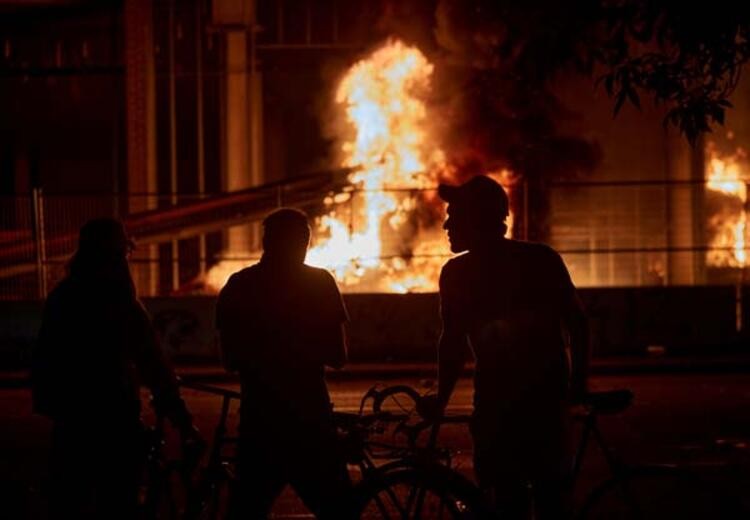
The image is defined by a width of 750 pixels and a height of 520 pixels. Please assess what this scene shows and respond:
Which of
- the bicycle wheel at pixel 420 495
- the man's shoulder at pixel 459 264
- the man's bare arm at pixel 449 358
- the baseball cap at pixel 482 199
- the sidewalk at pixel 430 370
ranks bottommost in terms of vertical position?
the sidewalk at pixel 430 370

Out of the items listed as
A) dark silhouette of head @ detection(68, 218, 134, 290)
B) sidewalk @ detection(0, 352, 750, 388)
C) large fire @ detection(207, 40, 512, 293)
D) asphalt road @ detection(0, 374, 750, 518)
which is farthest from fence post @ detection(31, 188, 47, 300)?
dark silhouette of head @ detection(68, 218, 134, 290)

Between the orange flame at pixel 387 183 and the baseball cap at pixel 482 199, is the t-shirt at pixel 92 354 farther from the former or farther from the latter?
the orange flame at pixel 387 183

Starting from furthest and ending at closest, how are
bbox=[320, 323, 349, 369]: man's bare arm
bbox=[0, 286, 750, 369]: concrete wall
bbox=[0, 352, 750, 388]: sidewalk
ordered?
bbox=[0, 286, 750, 369]: concrete wall < bbox=[0, 352, 750, 388]: sidewalk < bbox=[320, 323, 349, 369]: man's bare arm

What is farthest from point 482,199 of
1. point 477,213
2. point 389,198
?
point 389,198

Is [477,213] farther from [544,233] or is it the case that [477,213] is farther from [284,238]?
[544,233]

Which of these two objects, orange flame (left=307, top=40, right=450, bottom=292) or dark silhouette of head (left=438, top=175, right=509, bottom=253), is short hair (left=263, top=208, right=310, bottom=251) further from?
orange flame (left=307, top=40, right=450, bottom=292)

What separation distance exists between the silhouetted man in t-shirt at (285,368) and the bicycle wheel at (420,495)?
0.15 metres

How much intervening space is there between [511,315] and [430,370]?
493 inches

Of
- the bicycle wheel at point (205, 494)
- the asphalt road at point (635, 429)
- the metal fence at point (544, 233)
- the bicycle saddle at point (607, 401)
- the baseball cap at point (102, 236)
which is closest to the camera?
the bicycle saddle at point (607, 401)

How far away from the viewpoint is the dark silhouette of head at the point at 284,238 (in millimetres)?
5410

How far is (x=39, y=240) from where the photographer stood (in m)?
19.4

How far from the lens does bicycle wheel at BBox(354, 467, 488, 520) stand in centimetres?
512

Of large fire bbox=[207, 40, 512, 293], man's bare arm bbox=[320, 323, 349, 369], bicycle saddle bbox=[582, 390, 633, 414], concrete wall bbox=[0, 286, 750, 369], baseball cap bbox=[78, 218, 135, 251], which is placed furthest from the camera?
large fire bbox=[207, 40, 512, 293]

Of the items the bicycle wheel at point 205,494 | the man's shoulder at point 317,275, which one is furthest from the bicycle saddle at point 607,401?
the bicycle wheel at point 205,494
